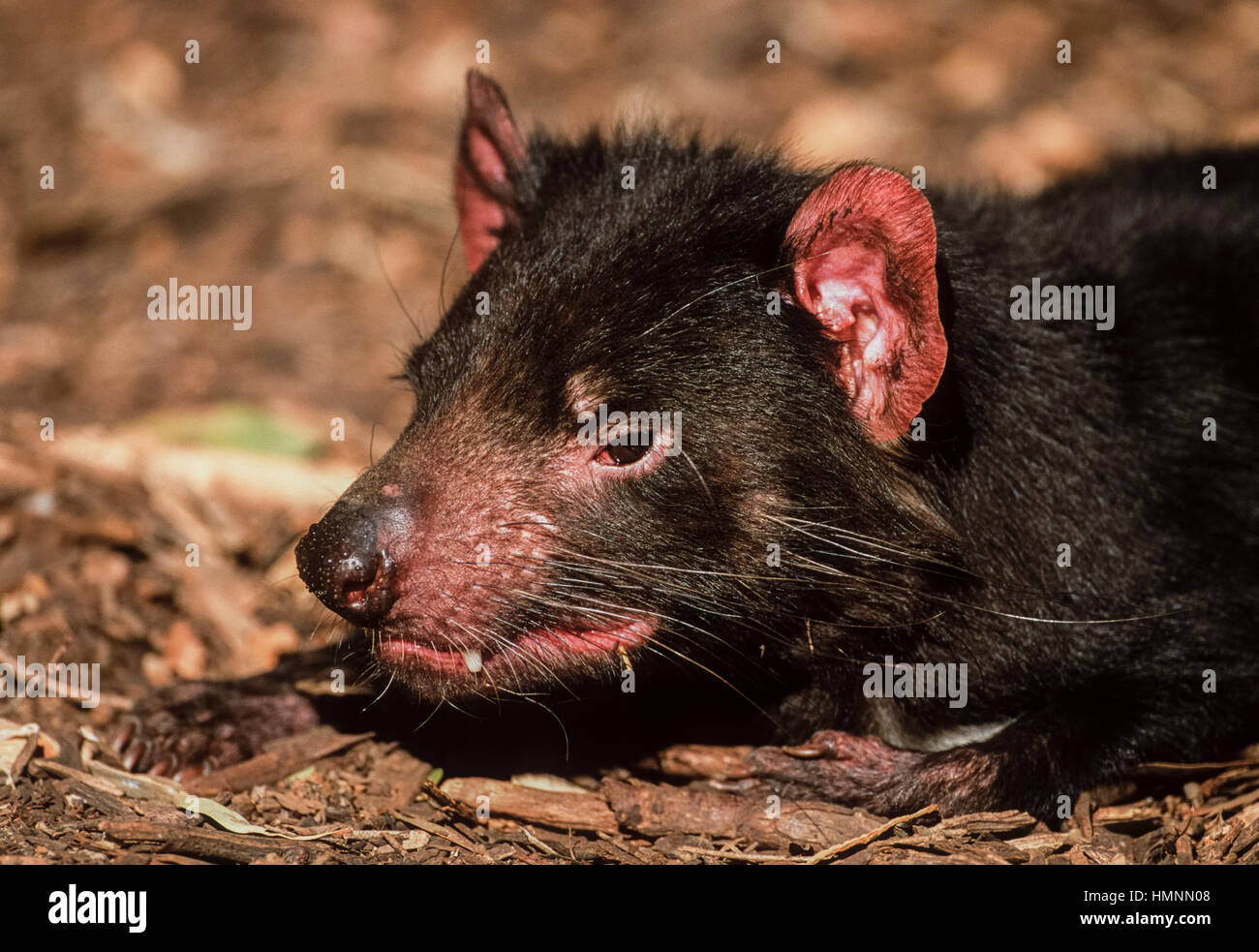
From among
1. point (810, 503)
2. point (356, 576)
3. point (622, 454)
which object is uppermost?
point (622, 454)

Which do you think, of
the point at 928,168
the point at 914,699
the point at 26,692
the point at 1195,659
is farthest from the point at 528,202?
the point at 928,168

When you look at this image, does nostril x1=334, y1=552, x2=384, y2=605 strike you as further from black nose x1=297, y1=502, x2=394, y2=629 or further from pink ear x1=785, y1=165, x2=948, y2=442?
pink ear x1=785, y1=165, x2=948, y2=442

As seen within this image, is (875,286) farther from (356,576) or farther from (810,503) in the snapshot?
(356,576)

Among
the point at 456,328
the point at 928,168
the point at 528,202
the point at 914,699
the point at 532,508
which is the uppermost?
the point at 928,168

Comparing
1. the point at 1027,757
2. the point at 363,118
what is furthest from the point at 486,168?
the point at 363,118

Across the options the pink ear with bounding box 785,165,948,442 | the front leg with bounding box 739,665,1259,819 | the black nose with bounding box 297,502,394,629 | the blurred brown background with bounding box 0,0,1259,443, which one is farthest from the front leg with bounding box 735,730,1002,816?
the blurred brown background with bounding box 0,0,1259,443

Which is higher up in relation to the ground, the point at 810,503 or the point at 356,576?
the point at 810,503

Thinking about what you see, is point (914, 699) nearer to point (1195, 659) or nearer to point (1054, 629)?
point (1054, 629)
